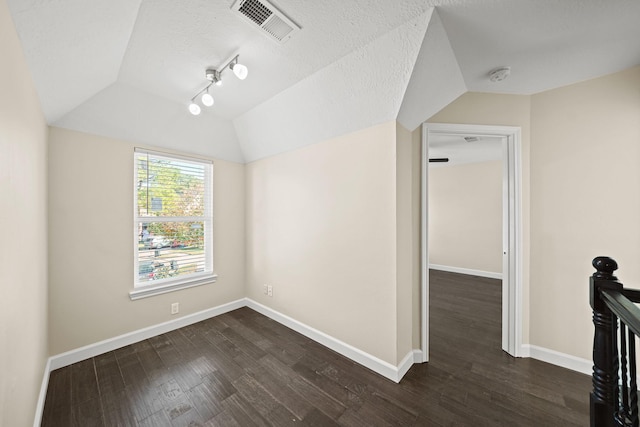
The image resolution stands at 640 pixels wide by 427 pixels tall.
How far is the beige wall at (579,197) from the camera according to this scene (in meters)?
1.76

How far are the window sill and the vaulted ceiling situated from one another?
5.22ft

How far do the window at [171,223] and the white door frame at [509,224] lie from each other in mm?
2540

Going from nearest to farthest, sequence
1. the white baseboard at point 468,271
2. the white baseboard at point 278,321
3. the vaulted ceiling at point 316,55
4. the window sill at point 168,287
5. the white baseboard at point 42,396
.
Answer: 1. the vaulted ceiling at point 316,55
2. the white baseboard at point 42,396
3. the white baseboard at point 278,321
4. the window sill at point 168,287
5. the white baseboard at point 468,271

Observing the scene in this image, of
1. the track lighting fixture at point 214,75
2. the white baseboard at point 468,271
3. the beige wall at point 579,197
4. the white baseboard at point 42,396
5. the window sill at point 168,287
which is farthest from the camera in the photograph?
the white baseboard at point 468,271

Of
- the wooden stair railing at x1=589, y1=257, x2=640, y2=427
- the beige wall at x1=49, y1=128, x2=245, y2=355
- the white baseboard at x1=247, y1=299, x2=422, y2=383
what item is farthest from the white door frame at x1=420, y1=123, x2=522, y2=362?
the beige wall at x1=49, y1=128, x2=245, y2=355

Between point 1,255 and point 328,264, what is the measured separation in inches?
78.7

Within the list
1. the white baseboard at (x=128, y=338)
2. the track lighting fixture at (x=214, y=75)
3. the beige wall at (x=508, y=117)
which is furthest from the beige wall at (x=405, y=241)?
the white baseboard at (x=128, y=338)

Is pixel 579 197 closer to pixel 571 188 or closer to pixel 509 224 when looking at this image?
pixel 571 188

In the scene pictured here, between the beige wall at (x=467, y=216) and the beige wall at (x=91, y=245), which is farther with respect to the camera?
the beige wall at (x=467, y=216)

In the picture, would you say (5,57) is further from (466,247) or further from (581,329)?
(466,247)

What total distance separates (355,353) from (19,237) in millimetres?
2356

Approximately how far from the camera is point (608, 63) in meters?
1.70

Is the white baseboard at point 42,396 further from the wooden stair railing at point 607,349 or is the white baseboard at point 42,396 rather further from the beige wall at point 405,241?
the wooden stair railing at point 607,349

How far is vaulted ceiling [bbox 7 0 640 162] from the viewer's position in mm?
1244
